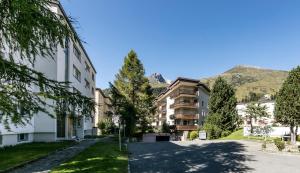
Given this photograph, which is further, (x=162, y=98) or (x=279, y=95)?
(x=162, y=98)

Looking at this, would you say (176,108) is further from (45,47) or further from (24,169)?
(45,47)

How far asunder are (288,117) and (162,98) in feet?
218

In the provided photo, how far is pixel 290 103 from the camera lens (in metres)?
37.4

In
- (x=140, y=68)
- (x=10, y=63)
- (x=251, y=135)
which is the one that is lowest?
(x=251, y=135)

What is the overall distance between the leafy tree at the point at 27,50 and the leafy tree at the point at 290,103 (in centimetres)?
3515

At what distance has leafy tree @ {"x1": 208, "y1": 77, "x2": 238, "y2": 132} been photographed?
53.3 meters

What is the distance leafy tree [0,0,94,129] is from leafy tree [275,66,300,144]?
35.2m

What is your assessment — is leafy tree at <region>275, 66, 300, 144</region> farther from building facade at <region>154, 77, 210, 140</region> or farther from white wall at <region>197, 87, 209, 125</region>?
white wall at <region>197, 87, 209, 125</region>

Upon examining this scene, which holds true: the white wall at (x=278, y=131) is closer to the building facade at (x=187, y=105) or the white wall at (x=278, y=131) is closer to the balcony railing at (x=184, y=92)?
the building facade at (x=187, y=105)

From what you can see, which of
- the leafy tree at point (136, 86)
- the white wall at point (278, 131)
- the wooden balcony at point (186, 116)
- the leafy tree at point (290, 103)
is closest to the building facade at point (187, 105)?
the wooden balcony at point (186, 116)

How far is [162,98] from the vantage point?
102750 millimetres

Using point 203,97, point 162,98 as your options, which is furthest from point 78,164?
point 162,98

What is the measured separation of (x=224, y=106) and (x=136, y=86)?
52.6 ft

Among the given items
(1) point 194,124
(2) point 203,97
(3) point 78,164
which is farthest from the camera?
(2) point 203,97
